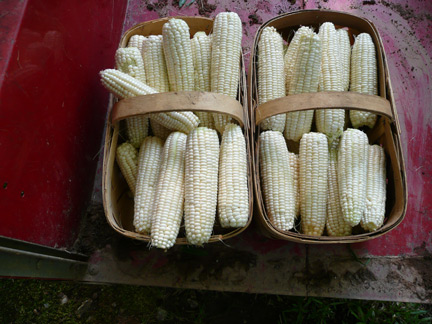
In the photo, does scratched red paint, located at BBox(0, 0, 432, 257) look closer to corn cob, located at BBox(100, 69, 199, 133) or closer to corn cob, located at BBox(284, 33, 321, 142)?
corn cob, located at BBox(100, 69, 199, 133)

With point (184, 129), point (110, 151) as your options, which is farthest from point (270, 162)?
point (110, 151)

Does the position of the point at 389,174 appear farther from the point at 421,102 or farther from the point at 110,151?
the point at 110,151

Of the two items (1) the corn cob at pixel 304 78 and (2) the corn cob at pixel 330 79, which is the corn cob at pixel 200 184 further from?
(2) the corn cob at pixel 330 79

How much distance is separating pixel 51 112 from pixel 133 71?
18.0 inches

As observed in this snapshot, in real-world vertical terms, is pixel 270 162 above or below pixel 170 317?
above

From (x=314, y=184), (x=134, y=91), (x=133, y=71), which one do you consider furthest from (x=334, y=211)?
(x=133, y=71)

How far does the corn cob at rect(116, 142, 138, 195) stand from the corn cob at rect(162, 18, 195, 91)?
0.40m

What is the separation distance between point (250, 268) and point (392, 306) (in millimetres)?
1011

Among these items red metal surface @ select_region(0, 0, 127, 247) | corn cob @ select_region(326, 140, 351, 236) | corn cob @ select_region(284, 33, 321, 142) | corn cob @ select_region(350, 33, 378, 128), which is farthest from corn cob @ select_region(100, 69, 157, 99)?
corn cob @ select_region(350, 33, 378, 128)

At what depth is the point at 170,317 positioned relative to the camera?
2.12 m

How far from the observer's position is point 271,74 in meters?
1.77

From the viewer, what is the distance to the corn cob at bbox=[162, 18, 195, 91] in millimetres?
1628

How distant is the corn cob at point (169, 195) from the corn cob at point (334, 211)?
0.76 m

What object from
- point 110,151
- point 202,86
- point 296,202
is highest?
point 202,86
